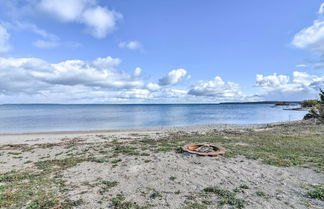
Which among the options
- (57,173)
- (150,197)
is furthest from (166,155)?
(57,173)

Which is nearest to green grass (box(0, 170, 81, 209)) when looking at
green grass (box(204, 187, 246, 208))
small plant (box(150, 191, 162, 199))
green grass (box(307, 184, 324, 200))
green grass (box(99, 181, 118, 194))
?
green grass (box(99, 181, 118, 194))

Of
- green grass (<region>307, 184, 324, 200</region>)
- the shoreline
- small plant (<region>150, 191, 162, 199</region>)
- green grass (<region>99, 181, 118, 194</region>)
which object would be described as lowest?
the shoreline

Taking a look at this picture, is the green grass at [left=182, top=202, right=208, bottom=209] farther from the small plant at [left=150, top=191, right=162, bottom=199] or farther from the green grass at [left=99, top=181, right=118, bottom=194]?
the green grass at [left=99, top=181, right=118, bottom=194]

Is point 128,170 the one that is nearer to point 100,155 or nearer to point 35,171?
point 100,155

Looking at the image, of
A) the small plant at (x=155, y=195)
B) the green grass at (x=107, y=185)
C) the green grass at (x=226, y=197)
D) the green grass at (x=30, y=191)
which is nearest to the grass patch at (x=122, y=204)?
Answer: the small plant at (x=155, y=195)

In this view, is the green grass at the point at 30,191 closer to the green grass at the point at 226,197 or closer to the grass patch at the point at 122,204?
the grass patch at the point at 122,204

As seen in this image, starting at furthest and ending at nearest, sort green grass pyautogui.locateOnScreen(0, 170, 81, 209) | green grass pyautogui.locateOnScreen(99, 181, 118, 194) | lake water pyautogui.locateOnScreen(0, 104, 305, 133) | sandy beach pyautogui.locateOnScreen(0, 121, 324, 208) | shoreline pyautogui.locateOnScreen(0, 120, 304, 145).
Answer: lake water pyautogui.locateOnScreen(0, 104, 305, 133), shoreline pyautogui.locateOnScreen(0, 120, 304, 145), green grass pyautogui.locateOnScreen(99, 181, 118, 194), sandy beach pyautogui.locateOnScreen(0, 121, 324, 208), green grass pyautogui.locateOnScreen(0, 170, 81, 209)

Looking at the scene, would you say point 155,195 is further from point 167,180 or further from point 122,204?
point 167,180

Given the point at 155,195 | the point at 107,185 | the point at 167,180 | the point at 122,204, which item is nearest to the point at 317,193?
the point at 167,180

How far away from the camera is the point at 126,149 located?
1021cm

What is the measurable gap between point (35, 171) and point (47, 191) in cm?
244

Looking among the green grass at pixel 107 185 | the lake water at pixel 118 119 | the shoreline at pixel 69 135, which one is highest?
the green grass at pixel 107 185

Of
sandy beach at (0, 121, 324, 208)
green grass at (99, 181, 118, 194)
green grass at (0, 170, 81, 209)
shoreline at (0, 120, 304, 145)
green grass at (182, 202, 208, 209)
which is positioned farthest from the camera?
shoreline at (0, 120, 304, 145)

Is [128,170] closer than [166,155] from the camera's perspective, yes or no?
Yes
